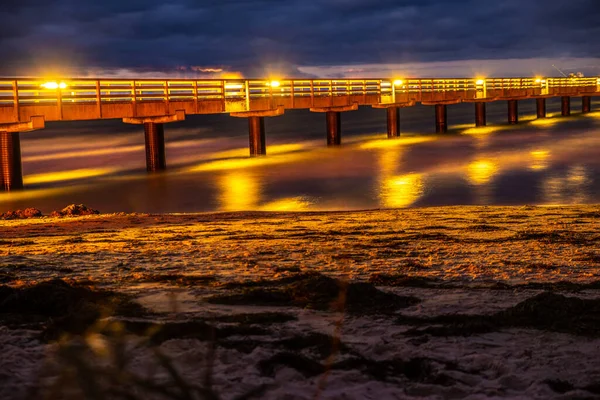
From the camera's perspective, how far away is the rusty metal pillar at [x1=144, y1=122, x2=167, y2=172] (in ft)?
92.3

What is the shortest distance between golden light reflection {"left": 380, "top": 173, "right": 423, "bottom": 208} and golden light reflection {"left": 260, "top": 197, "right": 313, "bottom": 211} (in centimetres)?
210

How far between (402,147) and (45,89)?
1956cm

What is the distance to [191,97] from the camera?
28875 millimetres

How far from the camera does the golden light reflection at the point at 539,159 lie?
91.4ft

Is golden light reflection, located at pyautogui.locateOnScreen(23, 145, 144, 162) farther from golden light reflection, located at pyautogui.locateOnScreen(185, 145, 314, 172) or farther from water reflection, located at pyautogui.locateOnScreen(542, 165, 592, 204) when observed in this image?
water reflection, located at pyautogui.locateOnScreen(542, 165, 592, 204)

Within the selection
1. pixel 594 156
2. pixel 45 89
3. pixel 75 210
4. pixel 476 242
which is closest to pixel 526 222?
pixel 476 242

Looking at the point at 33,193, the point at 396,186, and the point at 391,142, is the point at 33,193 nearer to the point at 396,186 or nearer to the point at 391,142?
the point at 396,186

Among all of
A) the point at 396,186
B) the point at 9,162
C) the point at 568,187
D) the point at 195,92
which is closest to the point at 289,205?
the point at 396,186

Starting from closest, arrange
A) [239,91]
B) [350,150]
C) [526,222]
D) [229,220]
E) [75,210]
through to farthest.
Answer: [526,222] → [229,220] → [75,210] → [239,91] → [350,150]

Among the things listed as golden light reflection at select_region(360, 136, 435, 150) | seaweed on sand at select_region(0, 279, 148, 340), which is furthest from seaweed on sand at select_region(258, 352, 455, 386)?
golden light reflection at select_region(360, 136, 435, 150)

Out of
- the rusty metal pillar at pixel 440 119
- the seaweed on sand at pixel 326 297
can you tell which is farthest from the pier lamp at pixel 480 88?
the seaweed on sand at pixel 326 297

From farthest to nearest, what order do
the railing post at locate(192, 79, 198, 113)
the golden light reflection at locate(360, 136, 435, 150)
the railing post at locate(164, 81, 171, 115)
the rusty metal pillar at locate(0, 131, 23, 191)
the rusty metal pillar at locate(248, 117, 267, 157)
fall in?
the golden light reflection at locate(360, 136, 435, 150) < the rusty metal pillar at locate(248, 117, 267, 157) < the railing post at locate(192, 79, 198, 113) < the railing post at locate(164, 81, 171, 115) < the rusty metal pillar at locate(0, 131, 23, 191)

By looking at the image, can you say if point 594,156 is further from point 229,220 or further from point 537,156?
point 229,220

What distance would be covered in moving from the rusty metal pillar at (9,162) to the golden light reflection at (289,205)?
8083 mm
